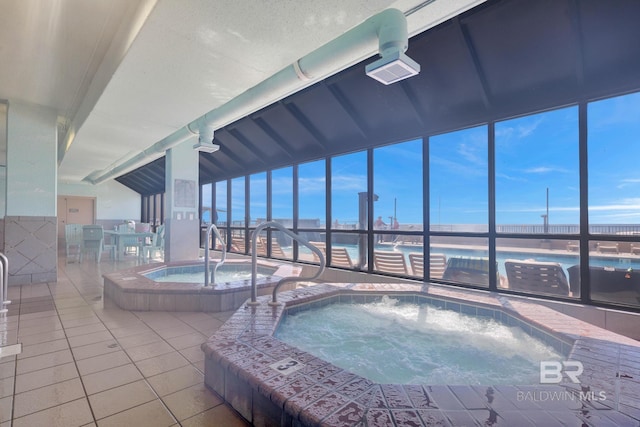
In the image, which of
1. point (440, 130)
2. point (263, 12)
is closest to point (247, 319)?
point (263, 12)

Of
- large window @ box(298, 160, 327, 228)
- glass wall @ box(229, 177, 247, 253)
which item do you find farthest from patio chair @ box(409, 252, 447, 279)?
glass wall @ box(229, 177, 247, 253)

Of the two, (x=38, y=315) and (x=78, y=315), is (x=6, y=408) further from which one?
(x=38, y=315)

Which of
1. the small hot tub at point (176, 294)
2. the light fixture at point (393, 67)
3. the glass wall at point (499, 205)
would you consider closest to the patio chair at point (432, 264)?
the glass wall at point (499, 205)

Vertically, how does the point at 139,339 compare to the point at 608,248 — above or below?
below

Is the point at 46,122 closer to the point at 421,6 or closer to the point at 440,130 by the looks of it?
the point at 421,6

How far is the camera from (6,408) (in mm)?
1567

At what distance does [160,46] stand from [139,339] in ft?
7.82

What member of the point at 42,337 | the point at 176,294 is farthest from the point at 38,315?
the point at 176,294

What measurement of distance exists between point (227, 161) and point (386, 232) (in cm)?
442

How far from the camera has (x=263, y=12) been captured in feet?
6.20

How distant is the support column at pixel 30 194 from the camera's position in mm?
4461

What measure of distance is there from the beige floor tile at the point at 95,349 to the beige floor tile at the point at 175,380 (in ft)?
2.28

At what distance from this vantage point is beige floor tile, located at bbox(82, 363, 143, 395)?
1.76 metres

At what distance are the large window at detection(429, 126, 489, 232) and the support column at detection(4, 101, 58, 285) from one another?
19.5 feet
